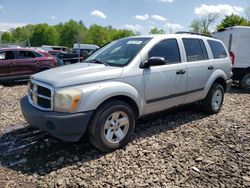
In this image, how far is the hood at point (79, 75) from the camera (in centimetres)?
389

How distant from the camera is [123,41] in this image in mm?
5340

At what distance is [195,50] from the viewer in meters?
5.78

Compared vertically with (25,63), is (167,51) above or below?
above

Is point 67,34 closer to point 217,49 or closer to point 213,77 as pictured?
point 217,49

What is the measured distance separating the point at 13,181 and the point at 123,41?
10.3ft

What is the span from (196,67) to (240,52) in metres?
5.39

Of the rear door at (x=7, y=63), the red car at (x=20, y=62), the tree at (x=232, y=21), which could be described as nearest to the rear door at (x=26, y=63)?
the red car at (x=20, y=62)

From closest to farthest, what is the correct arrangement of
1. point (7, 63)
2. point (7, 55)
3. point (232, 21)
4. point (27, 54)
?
1. point (7, 63)
2. point (7, 55)
3. point (27, 54)
4. point (232, 21)

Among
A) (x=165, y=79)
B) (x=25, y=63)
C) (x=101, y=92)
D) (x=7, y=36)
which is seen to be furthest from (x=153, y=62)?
(x=7, y=36)

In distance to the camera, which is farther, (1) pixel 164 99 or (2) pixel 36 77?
(1) pixel 164 99

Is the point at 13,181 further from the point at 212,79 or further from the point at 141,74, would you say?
the point at 212,79

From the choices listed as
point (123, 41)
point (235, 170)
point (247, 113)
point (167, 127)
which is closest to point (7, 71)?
point (123, 41)

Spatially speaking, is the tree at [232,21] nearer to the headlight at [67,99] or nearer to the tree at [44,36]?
the headlight at [67,99]

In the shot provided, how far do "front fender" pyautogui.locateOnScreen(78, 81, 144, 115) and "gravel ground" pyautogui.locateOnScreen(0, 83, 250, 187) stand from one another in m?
0.83
